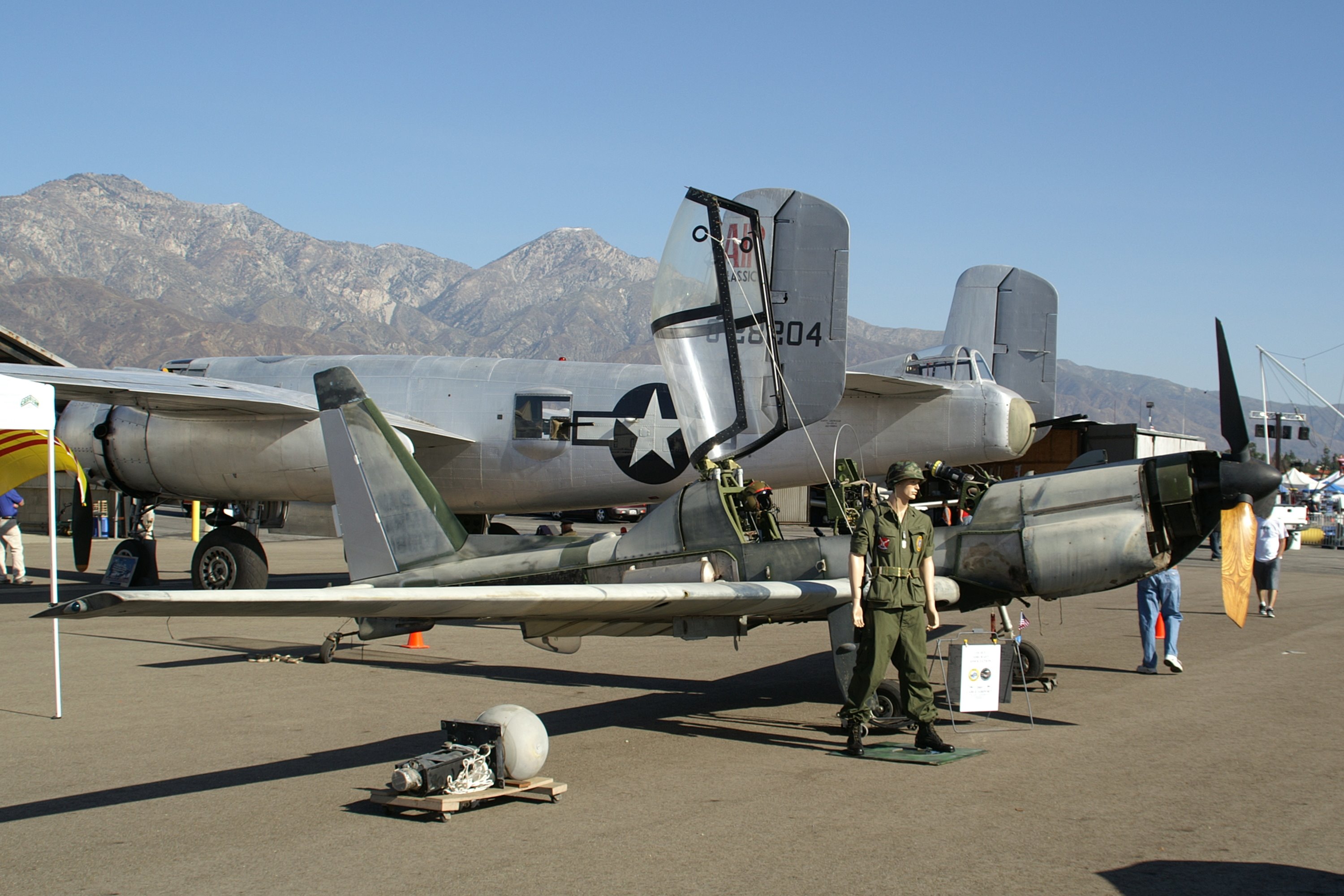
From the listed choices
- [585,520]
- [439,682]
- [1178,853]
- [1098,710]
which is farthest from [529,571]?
[585,520]

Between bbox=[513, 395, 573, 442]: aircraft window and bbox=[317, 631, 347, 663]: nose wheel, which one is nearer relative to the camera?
bbox=[317, 631, 347, 663]: nose wheel

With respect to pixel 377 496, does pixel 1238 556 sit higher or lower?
lower

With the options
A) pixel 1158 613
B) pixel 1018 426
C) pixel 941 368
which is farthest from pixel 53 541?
pixel 941 368

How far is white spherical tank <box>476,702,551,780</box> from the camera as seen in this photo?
6180 millimetres

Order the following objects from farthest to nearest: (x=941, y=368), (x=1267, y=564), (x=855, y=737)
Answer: (x=941, y=368) < (x=1267, y=564) < (x=855, y=737)

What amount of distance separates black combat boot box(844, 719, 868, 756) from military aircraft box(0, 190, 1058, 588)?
7.34 metres

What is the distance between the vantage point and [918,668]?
23.8ft

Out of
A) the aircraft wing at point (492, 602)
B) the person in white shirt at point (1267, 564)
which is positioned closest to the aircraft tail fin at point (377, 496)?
the aircraft wing at point (492, 602)

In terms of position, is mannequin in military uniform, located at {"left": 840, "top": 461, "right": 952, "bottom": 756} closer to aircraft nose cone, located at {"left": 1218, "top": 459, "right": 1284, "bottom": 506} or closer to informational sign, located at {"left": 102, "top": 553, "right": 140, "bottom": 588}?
aircraft nose cone, located at {"left": 1218, "top": 459, "right": 1284, "bottom": 506}

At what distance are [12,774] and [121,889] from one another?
9.18 ft

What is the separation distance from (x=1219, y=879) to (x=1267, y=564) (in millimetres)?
14125

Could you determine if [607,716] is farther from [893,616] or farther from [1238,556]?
[1238,556]

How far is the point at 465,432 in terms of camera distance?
17.5 metres

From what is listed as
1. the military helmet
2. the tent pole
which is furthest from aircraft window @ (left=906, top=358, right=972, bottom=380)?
the tent pole
